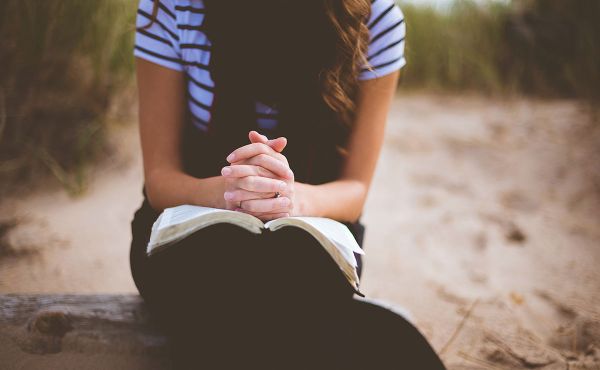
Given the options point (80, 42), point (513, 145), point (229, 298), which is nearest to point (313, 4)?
point (229, 298)

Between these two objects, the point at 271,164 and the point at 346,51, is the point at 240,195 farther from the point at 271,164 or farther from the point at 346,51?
the point at 346,51

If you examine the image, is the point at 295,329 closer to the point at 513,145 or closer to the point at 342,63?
the point at 342,63

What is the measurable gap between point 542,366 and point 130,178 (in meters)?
2.17

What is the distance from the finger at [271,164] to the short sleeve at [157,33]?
1.28 ft

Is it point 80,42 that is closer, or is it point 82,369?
point 82,369

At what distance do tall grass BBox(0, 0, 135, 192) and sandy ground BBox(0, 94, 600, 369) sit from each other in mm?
191

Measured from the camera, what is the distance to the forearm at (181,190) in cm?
90

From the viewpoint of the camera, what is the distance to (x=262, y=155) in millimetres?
826

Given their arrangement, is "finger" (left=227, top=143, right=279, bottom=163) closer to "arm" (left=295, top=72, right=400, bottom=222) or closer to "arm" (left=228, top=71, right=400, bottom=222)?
"arm" (left=228, top=71, right=400, bottom=222)

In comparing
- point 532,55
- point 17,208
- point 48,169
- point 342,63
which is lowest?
point 17,208

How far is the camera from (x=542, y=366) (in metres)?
1.17

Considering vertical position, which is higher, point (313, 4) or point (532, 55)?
point (532, 55)

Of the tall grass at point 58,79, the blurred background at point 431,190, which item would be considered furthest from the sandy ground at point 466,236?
the tall grass at point 58,79

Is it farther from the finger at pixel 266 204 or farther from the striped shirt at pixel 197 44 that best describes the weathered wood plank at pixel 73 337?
the striped shirt at pixel 197 44
